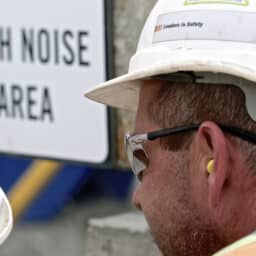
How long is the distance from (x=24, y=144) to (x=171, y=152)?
2329 mm

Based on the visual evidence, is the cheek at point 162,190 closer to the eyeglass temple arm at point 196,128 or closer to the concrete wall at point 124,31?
the eyeglass temple arm at point 196,128

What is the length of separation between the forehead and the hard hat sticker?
0.11 metres

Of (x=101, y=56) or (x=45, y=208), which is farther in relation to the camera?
(x=45, y=208)

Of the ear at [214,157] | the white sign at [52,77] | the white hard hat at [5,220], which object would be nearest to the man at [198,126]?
the ear at [214,157]

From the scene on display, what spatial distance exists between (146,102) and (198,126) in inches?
8.4

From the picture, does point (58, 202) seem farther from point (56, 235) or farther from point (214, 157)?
point (214, 157)

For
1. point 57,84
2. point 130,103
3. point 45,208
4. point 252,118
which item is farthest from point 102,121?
point 45,208

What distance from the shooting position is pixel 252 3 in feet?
7.66

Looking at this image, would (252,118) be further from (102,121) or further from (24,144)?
(24,144)

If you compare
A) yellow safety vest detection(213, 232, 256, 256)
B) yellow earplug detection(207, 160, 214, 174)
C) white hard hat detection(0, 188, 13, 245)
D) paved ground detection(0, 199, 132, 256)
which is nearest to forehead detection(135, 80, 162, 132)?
yellow earplug detection(207, 160, 214, 174)

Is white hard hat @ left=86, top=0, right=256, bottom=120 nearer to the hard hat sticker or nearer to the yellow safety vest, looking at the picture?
the hard hat sticker

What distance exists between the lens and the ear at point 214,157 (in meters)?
2.21

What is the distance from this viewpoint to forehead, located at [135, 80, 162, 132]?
243 centimetres

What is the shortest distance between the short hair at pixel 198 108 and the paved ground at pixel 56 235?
4612mm
